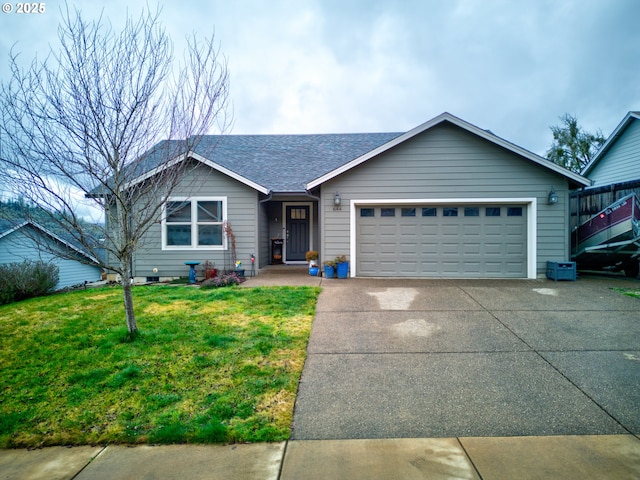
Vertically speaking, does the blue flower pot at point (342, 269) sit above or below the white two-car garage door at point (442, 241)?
below

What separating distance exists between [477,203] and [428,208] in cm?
134

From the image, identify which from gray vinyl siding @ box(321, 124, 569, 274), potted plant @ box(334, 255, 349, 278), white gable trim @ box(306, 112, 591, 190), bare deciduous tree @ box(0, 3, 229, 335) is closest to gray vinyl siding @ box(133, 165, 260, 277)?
white gable trim @ box(306, 112, 591, 190)

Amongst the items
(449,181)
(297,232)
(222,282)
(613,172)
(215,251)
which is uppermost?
(613,172)

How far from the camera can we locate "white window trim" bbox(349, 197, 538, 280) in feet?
30.5

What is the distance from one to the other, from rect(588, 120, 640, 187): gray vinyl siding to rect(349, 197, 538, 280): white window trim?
247 inches

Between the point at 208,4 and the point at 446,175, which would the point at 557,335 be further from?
the point at 208,4

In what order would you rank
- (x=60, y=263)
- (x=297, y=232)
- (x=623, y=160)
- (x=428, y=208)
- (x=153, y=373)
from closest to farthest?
1. (x=153, y=373)
2. (x=428, y=208)
3. (x=297, y=232)
4. (x=623, y=160)
5. (x=60, y=263)

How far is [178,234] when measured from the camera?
1051cm

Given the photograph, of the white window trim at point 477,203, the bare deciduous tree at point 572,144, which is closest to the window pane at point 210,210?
the white window trim at point 477,203

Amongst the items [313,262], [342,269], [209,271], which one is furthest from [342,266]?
[209,271]

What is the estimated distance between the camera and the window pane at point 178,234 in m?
10.5

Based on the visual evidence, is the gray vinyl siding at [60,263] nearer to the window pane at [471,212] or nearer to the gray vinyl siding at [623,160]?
the window pane at [471,212]

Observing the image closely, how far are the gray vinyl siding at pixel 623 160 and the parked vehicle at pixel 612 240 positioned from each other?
440 centimetres

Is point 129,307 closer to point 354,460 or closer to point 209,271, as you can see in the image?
point 354,460
